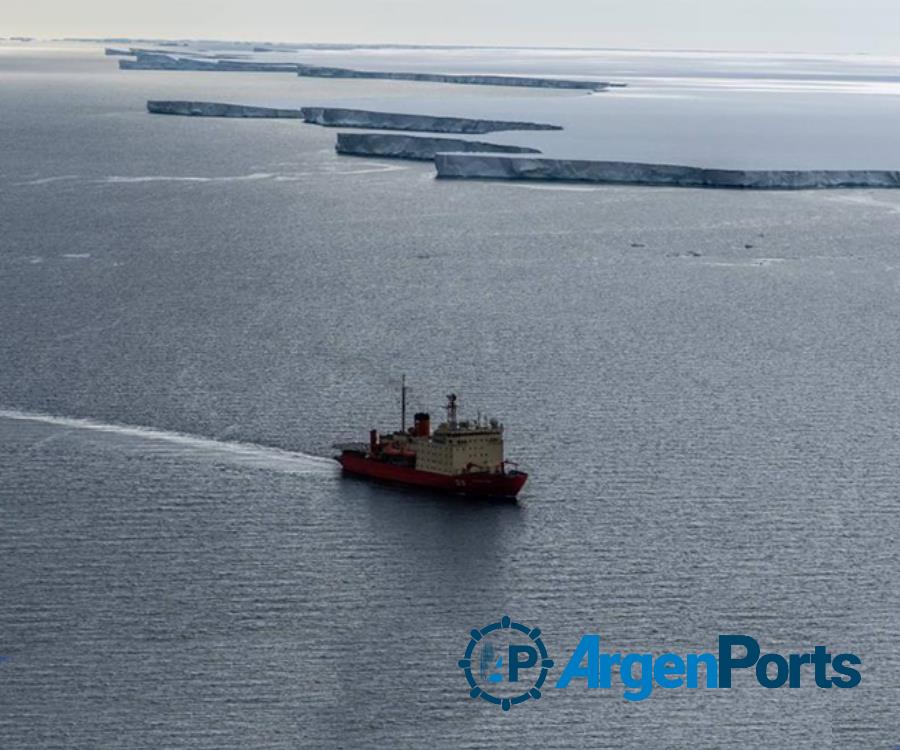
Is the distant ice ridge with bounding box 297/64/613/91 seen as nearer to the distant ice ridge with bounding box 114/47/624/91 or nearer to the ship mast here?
the distant ice ridge with bounding box 114/47/624/91

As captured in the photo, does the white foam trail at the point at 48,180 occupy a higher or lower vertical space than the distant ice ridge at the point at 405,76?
lower

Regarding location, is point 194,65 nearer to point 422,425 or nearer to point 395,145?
point 395,145

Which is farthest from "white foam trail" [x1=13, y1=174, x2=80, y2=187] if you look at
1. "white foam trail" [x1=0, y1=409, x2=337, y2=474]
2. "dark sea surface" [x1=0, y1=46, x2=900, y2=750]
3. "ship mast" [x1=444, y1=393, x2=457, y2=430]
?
"ship mast" [x1=444, y1=393, x2=457, y2=430]

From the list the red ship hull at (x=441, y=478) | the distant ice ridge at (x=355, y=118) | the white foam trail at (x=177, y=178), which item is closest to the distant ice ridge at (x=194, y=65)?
the distant ice ridge at (x=355, y=118)

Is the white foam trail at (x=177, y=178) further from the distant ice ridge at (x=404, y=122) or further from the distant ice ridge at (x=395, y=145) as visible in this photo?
the distant ice ridge at (x=404, y=122)

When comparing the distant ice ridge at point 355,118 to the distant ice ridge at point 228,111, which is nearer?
the distant ice ridge at point 355,118

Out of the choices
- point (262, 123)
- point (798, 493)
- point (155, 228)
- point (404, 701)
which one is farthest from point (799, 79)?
point (404, 701)

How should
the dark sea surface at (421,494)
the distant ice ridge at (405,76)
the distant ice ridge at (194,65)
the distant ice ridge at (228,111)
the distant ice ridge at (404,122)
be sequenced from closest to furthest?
1. the dark sea surface at (421,494)
2. the distant ice ridge at (404,122)
3. the distant ice ridge at (228,111)
4. the distant ice ridge at (405,76)
5. the distant ice ridge at (194,65)
